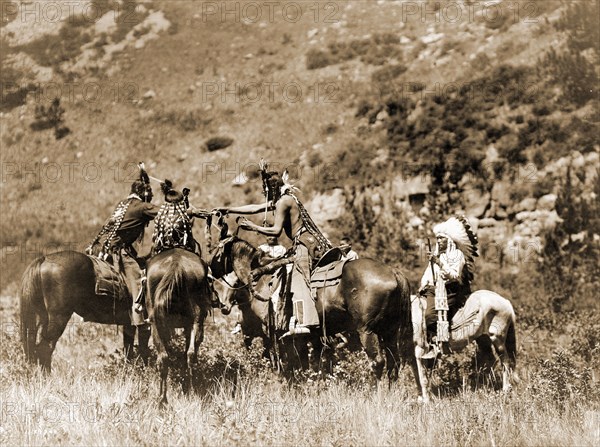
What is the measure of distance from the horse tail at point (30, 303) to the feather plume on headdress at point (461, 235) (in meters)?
5.22

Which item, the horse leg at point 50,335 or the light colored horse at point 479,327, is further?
the horse leg at point 50,335

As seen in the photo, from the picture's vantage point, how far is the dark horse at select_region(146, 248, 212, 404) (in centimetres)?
843

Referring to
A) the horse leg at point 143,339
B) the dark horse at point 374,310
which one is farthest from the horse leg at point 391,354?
the horse leg at point 143,339

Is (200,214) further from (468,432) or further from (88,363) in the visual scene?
(468,432)

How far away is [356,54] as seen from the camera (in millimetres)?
29156

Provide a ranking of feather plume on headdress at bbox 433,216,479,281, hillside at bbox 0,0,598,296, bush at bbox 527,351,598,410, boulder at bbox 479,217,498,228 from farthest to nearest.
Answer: hillside at bbox 0,0,598,296 → boulder at bbox 479,217,498,228 → feather plume on headdress at bbox 433,216,479,281 → bush at bbox 527,351,598,410

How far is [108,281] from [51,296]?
30.6 inches

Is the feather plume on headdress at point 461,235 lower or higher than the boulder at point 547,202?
higher

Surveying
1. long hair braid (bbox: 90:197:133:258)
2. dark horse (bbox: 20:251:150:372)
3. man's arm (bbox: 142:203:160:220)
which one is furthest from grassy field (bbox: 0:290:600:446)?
man's arm (bbox: 142:203:160:220)

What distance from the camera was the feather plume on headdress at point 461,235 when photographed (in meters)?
9.11

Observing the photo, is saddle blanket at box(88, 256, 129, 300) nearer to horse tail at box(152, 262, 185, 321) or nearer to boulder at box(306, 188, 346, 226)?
horse tail at box(152, 262, 185, 321)

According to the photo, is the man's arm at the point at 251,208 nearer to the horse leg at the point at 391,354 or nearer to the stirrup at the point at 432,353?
the horse leg at the point at 391,354

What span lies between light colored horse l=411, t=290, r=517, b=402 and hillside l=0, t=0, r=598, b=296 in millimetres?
8060

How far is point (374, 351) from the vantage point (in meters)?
8.95
